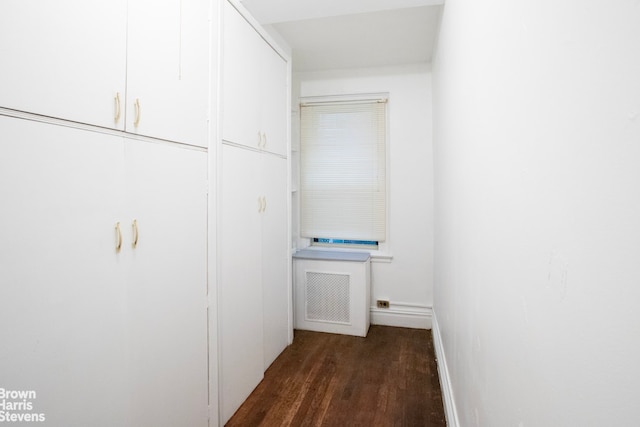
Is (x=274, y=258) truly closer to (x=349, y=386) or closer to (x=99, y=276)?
(x=349, y=386)

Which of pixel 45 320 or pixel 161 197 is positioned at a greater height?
pixel 161 197

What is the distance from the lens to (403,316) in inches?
136

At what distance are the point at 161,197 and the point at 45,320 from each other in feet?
1.99

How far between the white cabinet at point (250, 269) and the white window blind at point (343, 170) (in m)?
0.87

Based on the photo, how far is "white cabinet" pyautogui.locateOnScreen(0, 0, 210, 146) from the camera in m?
0.96

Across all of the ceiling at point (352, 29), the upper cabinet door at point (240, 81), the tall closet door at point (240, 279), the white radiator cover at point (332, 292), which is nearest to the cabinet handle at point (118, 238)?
the tall closet door at point (240, 279)

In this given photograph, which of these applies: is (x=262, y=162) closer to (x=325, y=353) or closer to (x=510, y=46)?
(x=325, y=353)

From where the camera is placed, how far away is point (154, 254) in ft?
4.74

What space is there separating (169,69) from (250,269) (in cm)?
126

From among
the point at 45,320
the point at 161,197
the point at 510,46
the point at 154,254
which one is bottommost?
the point at 45,320

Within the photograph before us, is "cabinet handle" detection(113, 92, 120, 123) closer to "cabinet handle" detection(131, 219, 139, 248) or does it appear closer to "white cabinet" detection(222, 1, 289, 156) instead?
"cabinet handle" detection(131, 219, 139, 248)

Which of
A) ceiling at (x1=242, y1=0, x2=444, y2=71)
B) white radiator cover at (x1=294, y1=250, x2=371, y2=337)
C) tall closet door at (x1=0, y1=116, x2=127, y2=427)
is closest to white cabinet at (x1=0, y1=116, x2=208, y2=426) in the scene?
tall closet door at (x1=0, y1=116, x2=127, y2=427)

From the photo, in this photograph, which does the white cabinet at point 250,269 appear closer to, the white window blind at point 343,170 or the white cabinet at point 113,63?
the white cabinet at point 113,63

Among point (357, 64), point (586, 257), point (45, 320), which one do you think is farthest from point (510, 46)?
point (357, 64)
